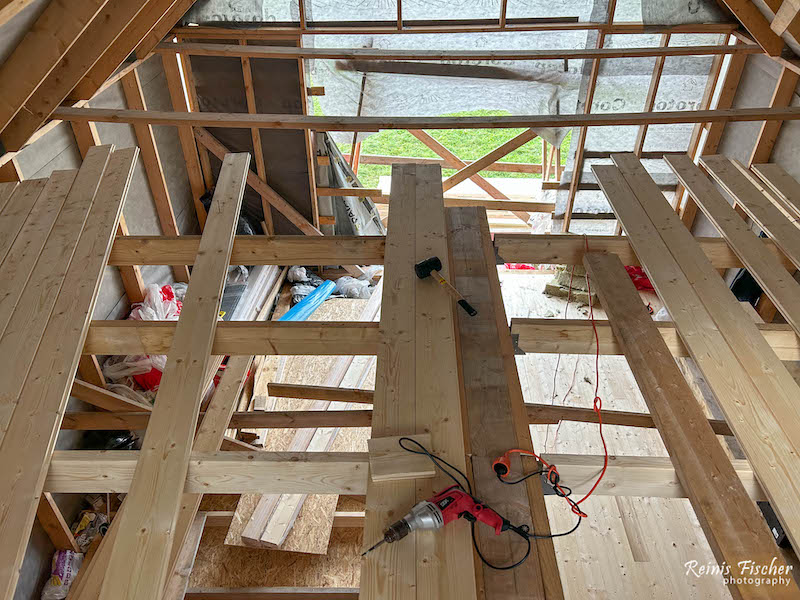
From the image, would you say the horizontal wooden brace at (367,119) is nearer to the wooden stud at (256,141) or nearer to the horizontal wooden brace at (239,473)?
the wooden stud at (256,141)

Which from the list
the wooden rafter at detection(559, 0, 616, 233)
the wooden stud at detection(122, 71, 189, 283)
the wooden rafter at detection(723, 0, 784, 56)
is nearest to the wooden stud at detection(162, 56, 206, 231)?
the wooden stud at detection(122, 71, 189, 283)

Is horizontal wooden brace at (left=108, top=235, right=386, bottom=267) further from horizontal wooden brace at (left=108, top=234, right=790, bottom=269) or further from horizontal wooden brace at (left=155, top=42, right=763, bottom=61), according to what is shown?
Result: horizontal wooden brace at (left=155, top=42, right=763, bottom=61)

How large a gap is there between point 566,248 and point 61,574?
12.5ft

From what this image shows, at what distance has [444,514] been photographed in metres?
1.69

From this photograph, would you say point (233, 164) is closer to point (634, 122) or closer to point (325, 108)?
point (634, 122)

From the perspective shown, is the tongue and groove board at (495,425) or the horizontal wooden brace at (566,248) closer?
the tongue and groove board at (495,425)

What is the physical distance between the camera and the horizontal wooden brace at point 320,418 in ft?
11.9

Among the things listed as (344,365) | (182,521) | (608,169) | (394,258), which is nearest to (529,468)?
(394,258)

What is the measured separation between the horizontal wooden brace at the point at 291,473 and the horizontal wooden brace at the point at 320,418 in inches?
64.5

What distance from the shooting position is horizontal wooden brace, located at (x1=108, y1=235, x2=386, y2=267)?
3.00m

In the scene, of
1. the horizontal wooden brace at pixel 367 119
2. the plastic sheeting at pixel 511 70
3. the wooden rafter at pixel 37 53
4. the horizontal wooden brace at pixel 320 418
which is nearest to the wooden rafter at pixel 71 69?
the horizontal wooden brace at pixel 367 119

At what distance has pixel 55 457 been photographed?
1957 millimetres

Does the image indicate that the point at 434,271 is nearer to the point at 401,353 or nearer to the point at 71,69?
the point at 401,353

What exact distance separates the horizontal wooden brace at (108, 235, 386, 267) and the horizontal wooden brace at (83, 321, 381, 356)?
0.58 m
